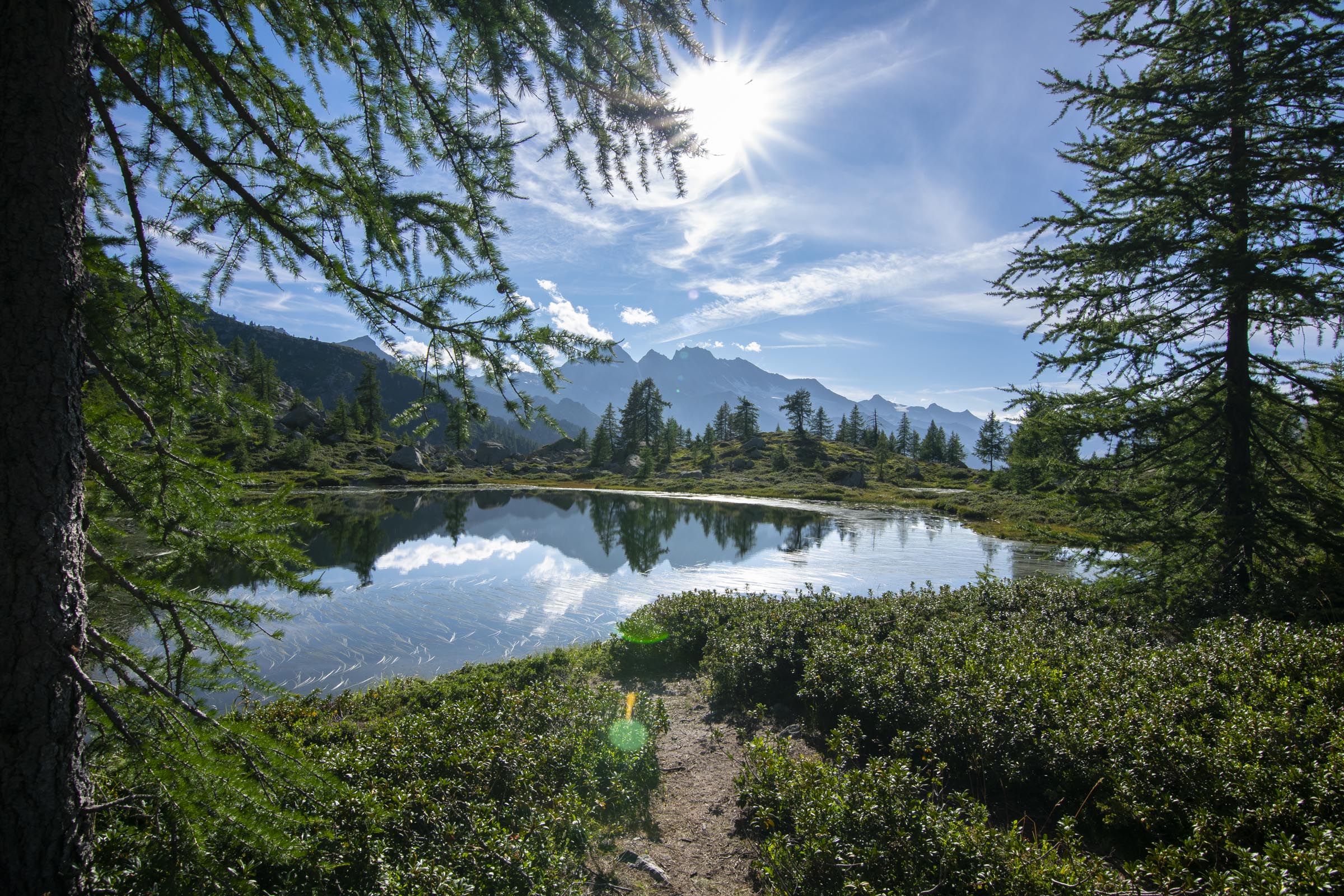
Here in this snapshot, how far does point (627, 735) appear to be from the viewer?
7.25m

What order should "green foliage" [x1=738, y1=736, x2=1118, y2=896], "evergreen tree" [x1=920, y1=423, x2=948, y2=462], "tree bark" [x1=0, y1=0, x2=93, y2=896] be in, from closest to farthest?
"tree bark" [x1=0, y1=0, x2=93, y2=896] → "green foliage" [x1=738, y1=736, x2=1118, y2=896] → "evergreen tree" [x1=920, y1=423, x2=948, y2=462]

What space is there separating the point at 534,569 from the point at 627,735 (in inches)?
635

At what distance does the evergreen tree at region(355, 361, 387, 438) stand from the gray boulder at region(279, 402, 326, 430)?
649 cm

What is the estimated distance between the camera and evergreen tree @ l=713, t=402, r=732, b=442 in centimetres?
12731

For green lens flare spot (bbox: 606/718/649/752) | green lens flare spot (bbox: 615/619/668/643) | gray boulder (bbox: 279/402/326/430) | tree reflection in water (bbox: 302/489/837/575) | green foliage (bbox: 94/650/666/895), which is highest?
gray boulder (bbox: 279/402/326/430)

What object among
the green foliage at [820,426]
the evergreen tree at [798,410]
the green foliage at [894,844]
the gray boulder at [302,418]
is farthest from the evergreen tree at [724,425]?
the green foliage at [894,844]

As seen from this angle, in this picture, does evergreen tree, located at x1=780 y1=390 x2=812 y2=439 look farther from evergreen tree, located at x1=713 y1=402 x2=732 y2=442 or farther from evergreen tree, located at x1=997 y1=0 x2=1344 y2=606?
evergreen tree, located at x1=997 y1=0 x2=1344 y2=606

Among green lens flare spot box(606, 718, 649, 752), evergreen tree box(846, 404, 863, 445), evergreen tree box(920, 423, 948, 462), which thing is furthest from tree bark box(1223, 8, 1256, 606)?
evergreen tree box(846, 404, 863, 445)

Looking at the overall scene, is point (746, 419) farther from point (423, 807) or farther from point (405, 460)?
point (423, 807)

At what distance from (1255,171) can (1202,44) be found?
288cm

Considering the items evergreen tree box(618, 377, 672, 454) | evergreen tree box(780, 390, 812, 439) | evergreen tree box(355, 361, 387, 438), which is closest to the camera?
evergreen tree box(355, 361, 387, 438)

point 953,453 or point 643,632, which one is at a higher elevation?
point 953,453

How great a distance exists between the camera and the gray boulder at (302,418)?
80.1m

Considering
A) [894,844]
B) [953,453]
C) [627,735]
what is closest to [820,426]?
[953,453]
